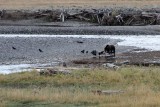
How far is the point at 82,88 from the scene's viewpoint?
22.5 m

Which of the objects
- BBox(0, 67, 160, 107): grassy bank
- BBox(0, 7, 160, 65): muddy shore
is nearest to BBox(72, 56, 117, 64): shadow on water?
BBox(0, 7, 160, 65): muddy shore

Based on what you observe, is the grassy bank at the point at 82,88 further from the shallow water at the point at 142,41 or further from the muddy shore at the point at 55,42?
the shallow water at the point at 142,41

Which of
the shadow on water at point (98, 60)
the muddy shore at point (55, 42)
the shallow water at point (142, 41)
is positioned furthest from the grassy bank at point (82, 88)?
the shallow water at point (142, 41)

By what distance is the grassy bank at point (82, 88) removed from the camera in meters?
18.2

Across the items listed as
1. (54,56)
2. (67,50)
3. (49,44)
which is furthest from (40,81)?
(49,44)

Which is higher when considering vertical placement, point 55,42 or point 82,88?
point 82,88

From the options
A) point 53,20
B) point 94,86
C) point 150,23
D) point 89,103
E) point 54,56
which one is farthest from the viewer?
point 53,20

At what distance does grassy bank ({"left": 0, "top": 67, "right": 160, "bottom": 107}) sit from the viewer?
18.2m

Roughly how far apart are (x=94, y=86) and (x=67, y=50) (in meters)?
17.4

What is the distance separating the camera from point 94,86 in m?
23.1

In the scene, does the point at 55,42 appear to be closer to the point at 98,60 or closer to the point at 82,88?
the point at 98,60

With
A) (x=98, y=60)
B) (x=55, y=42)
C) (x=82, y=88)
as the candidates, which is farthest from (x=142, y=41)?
(x=82, y=88)

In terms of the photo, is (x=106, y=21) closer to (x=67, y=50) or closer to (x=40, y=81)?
(x=67, y=50)

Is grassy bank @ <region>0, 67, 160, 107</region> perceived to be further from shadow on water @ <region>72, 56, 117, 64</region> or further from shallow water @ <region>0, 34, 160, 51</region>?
shallow water @ <region>0, 34, 160, 51</region>
